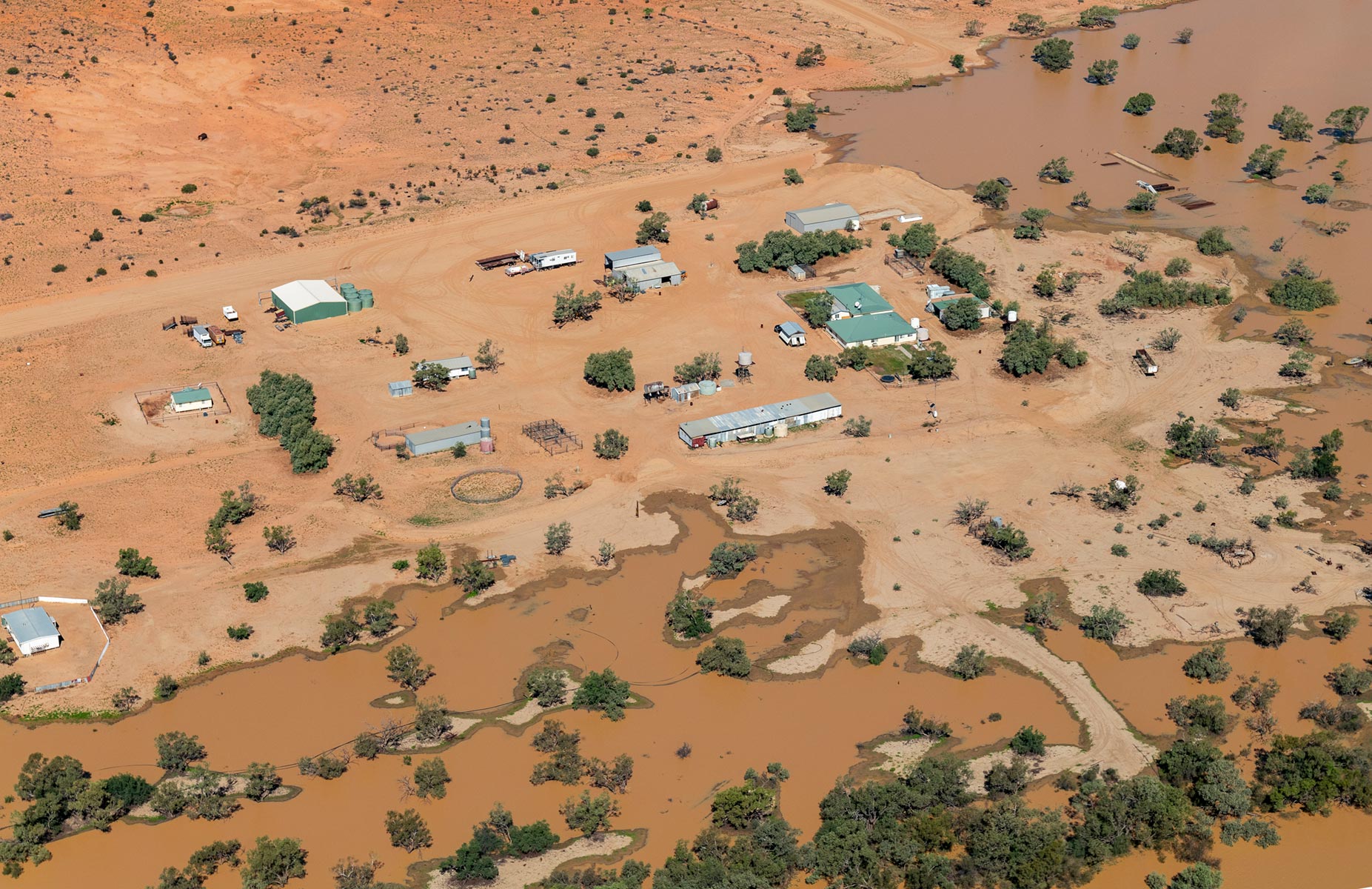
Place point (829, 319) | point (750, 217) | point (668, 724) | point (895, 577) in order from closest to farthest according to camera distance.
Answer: point (668, 724), point (895, 577), point (829, 319), point (750, 217)

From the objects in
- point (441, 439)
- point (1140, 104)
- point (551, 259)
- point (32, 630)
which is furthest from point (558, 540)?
point (1140, 104)

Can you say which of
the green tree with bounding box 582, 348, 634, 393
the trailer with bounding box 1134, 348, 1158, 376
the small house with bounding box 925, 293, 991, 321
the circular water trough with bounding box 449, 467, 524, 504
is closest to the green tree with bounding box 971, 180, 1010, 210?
the small house with bounding box 925, 293, 991, 321

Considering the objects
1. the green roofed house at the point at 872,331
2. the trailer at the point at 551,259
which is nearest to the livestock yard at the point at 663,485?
the green roofed house at the point at 872,331

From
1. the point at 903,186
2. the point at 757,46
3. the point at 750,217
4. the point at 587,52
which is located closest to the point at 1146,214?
the point at 903,186

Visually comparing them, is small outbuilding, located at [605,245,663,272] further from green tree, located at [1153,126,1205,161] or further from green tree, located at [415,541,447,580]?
green tree, located at [1153,126,1205,161]

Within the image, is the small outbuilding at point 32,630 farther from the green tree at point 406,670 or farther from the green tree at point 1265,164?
the green tree at point 1265,164

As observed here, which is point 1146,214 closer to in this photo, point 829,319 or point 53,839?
point 829,319
